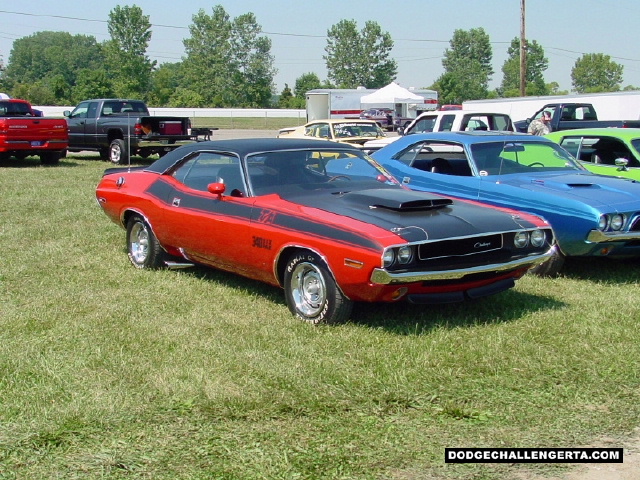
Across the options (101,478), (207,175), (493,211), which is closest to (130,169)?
(207,175)

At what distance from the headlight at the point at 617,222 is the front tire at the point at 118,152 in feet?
49.1

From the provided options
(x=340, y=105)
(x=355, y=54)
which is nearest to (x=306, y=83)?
(x=355, y=54)

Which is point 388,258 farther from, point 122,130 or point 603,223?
point 122,130

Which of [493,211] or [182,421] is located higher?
[493,211]

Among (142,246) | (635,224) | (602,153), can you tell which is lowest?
(142,246)

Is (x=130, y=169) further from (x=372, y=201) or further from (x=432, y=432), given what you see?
(x=432, y=432)

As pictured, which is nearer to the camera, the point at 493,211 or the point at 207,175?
the point at 493,211

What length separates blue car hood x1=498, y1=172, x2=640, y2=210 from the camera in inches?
299

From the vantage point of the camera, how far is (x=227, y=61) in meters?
113

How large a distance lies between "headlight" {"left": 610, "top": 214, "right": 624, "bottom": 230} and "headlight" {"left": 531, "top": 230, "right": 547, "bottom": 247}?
3.90ft

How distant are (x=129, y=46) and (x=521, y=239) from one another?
10181cm

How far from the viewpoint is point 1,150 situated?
19.0 metres

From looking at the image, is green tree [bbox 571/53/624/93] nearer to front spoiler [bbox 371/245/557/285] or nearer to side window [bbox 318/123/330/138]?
side window [bbox 318/123/330/138]

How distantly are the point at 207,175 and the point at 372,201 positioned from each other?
185cm
